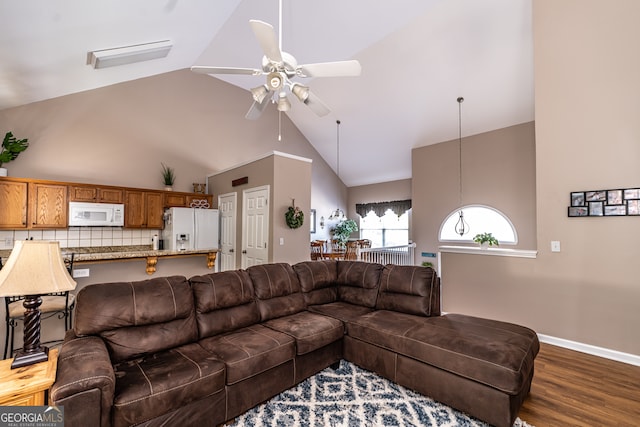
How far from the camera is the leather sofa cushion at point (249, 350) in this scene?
1.97m

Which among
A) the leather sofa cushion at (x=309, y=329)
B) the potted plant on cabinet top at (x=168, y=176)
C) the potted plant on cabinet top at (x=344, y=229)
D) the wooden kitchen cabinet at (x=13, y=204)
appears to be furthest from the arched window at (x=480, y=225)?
the wooden kitchen cabinet at (x=13, y=204)

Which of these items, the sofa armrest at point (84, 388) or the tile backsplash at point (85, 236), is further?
the tile backsplash at point (85, 236)

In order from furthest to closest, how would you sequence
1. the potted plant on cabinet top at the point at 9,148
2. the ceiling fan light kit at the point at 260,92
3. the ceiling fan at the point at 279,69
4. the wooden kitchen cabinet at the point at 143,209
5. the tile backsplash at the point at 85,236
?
1. the wooden kitchen cabinet at the point at 143,209
2. the tile backsplash at the point at 85,236
3. the potted plant on cabinet top at the point at 9,148
4. the ceiling fan light kit at the point at 260,92
5. the ceiling fan at the point at 279,69

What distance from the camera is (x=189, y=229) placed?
17.1ft

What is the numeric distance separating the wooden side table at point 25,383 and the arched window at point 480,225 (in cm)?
684

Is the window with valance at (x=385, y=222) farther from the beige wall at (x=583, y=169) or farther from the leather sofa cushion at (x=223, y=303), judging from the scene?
the leather sofa cushion at (x=223, y=303)

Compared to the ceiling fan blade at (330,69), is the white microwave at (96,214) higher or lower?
lower

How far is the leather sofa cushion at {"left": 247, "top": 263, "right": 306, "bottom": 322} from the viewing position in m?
2.83

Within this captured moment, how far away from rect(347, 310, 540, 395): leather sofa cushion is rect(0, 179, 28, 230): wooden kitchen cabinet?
16.0 feet

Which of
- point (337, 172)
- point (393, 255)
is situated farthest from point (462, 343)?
point (337, 172)

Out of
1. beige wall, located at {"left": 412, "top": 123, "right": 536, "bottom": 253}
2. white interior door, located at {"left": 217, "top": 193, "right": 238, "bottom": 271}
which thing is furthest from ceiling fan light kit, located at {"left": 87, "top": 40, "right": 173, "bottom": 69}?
beige wall, located at {"left": 412, "top": 123, "right": 536, "bottom": 253}

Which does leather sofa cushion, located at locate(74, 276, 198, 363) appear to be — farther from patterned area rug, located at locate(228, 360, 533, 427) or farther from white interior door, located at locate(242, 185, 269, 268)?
white interior door, located at locate(242, 185, 269, 268)

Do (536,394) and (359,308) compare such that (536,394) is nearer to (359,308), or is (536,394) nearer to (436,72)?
(359,308)

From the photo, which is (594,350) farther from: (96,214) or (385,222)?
(96,214)
